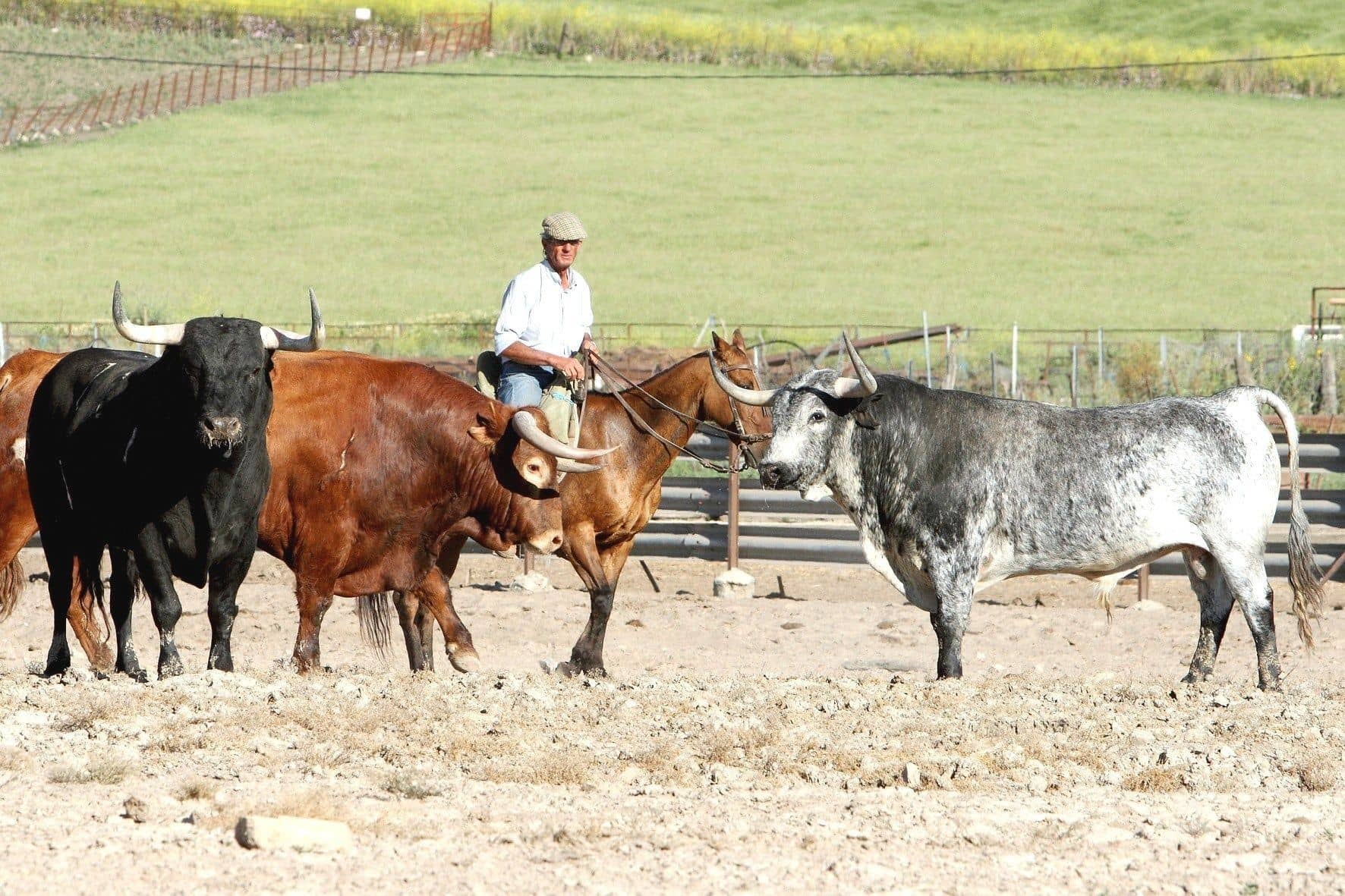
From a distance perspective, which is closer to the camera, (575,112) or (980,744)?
(980,744)

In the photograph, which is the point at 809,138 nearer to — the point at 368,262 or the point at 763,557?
the point at 368,262

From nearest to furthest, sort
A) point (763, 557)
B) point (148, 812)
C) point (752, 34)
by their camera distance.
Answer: point (148, 812) → point (763, 557) → point (752, 34)

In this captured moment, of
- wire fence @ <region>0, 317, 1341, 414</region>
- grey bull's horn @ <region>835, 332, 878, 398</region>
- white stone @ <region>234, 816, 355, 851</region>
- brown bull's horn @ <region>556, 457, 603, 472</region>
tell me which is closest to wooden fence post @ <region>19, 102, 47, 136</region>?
wire fence @ <region>0, 317, 1341, 414</region>

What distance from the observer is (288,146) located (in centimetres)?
6019

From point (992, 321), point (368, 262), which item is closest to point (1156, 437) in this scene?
point (992, 321)

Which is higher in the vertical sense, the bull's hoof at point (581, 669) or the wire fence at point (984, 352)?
the wire fence at point (984, 352)

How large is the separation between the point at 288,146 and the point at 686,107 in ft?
44.5

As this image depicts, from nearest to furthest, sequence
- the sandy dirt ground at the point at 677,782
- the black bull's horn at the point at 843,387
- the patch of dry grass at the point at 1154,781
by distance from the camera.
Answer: the sandy dirt ground at the point at 677,782 < the patch of dry grass at the point at 1154,781 < the black bull's horn at the point at 843,387

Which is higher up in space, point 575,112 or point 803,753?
point 575,112

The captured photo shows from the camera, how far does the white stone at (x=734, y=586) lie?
13766 mm

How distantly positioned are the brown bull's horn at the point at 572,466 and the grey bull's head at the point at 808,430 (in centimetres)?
106

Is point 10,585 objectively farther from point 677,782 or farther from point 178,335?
point 677,782

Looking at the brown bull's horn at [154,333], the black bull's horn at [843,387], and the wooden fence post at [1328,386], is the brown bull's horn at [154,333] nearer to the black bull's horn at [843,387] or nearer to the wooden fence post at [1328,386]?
the black bull's horn at [843,387]

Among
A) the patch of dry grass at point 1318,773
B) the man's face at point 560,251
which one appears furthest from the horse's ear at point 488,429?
the patch of dry grass at point 1318,773
